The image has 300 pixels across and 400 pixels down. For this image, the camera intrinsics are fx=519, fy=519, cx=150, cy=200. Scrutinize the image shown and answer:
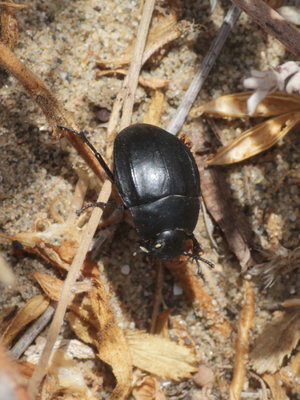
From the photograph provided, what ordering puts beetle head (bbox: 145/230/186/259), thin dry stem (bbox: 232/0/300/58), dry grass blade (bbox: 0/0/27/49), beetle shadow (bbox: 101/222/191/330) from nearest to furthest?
thin dry stem (bbox: 232/0/300/58)
beetle head (bbox: 145/230/186/259)
dry grass blade (bbox: 0/0/27/49)
beetle shadow (bbox: 101/222/191/330)

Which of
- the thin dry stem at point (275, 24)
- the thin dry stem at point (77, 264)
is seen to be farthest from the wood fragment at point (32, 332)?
the thin dry stem at point (275, 24)

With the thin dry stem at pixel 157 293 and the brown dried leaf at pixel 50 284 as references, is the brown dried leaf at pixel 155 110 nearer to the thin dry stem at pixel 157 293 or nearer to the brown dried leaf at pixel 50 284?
the thin dry stem at pixel 157 293

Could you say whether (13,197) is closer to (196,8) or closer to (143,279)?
(143,279)

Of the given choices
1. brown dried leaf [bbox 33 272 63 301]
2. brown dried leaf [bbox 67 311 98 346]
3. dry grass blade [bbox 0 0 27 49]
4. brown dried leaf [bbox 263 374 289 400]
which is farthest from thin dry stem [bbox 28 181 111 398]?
brown dried leaf [bbox 263 374 289 400]

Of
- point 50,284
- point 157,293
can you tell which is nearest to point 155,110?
point 157,293

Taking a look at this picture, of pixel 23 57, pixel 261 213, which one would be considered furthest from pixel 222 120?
pixel 23 57

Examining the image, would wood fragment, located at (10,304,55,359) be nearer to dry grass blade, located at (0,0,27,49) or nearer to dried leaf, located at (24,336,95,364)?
dried leaf, located at (24,336,95,364)

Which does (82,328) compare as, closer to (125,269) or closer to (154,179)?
(125,269)
